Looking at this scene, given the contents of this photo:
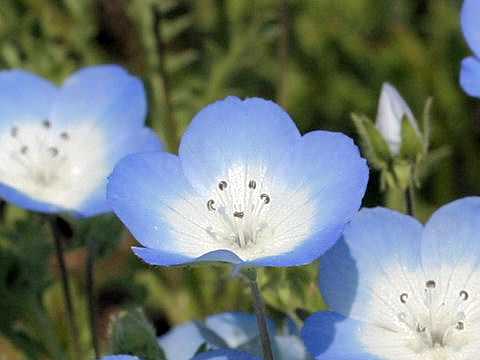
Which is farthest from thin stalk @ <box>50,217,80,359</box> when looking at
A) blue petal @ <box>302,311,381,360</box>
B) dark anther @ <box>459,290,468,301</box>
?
dark anther @ <box>459,290,468,301</box>

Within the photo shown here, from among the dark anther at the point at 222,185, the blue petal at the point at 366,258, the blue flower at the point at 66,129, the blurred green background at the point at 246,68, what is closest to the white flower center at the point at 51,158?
the blue flower at the point at 66,129

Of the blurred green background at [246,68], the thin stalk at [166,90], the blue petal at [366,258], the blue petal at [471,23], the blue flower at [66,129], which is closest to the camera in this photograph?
the blue petal at [366,258]

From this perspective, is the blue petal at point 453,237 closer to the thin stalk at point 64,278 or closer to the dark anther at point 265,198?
the dark anther at point 265,198

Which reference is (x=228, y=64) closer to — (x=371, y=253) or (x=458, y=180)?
(x=458, y=180)

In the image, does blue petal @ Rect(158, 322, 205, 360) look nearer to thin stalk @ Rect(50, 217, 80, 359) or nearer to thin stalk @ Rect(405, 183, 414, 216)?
thin stalk @ Rect(50, 217, 80, 359)

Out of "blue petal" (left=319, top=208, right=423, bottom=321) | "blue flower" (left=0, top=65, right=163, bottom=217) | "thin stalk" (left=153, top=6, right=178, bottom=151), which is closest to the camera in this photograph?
"blue petal" (left=319, top=208, right=423, bottom=321)

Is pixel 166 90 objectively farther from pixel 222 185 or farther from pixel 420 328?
pixel 420 328

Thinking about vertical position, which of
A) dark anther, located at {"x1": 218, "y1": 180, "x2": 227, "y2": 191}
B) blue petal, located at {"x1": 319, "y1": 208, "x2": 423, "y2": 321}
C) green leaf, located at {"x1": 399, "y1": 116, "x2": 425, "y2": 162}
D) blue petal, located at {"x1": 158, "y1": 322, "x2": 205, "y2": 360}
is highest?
green leaf, located at {"x1": 399, "y1": 116, "x2": 425, "y2": 162}
